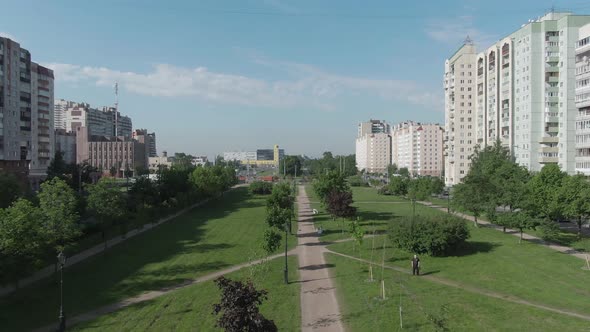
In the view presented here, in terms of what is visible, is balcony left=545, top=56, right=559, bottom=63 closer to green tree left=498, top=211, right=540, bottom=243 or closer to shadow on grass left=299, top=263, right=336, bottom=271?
green tree left=498, top=211, right=540, bottom=243

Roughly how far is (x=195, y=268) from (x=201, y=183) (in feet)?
128

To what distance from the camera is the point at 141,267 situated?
2934 cm

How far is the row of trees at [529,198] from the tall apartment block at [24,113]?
192 feet

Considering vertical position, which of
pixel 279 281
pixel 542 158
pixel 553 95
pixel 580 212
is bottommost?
pixel 279 281

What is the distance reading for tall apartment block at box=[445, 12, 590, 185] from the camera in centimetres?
6656

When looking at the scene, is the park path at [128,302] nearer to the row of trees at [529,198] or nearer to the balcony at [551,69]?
the row of trees at [529,198]

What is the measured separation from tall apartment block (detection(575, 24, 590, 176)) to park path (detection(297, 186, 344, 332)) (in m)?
40.3

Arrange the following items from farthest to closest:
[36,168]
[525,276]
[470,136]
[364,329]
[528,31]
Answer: [470,136]
[36,168]
[528,31]
[525,276]
[364,329]

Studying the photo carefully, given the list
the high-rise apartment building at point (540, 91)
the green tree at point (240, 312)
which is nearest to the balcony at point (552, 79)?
the high-rise apartment building at point (540, 91)

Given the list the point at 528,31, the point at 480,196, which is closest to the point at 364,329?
the point at 480,196

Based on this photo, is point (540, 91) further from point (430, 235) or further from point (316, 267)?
point (316, 267)

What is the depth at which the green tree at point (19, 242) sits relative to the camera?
21.4 m

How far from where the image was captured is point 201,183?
6694 centimetres

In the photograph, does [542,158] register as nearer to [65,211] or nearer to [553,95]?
[553,95]
